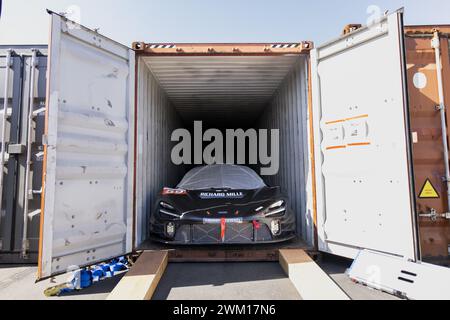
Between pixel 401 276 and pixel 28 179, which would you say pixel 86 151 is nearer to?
pixel 28 179

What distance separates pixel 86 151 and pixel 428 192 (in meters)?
4.32

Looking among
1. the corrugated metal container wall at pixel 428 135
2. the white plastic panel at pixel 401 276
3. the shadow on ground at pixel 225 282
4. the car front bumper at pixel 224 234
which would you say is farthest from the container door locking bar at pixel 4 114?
the corrugated metal container wall at pixel 428 135

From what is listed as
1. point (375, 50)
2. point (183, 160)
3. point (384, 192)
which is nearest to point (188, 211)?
point (384, 192)

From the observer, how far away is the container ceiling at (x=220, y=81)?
4227 mm

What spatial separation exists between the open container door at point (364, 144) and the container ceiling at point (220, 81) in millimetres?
998

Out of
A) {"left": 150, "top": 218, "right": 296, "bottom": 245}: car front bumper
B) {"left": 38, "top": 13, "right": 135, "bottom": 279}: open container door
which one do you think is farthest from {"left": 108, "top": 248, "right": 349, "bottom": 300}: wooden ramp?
{"left": 38, "top": 13, "right": 135, "bottom": 279}: open container door

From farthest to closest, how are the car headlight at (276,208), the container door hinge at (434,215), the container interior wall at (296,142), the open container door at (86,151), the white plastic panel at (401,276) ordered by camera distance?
the container interior wall at (296,142), the car headlight at (276,208), the container door hinge at (434,215), the open container door at (86,151), the white plastic panel at (401,276)

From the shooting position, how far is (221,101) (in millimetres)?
6461

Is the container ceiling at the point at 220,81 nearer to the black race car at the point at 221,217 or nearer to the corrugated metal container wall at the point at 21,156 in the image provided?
the corrugated metal container wall at the point at 21,156

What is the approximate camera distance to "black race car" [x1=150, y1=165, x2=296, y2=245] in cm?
330

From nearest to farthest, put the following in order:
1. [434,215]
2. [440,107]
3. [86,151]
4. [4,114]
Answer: [86,151], [434,215], [440,107], [4,114]

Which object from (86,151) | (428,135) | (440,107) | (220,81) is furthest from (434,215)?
(86,151)
